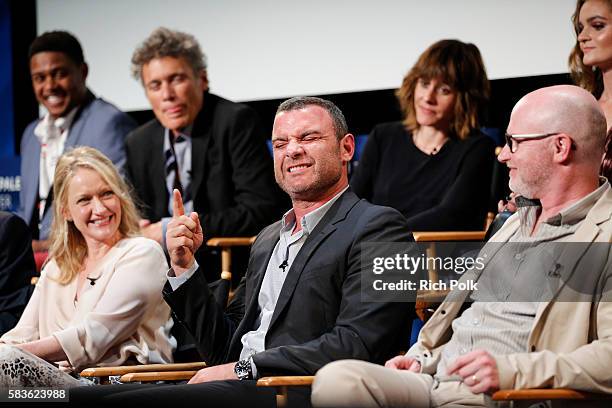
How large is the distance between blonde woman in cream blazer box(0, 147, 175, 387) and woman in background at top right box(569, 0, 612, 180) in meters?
1.71

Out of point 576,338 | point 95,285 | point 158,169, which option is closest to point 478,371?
point 576,338

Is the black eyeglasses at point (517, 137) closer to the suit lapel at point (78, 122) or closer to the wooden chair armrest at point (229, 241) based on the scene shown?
the wooden chair armrest at point (229, 241)

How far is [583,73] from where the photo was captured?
3715 mm

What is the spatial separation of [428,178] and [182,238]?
5.18 ft

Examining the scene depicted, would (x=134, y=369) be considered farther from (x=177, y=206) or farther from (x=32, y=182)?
(x=32, y=182)

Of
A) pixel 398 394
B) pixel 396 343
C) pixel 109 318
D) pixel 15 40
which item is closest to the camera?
pixel 398 394

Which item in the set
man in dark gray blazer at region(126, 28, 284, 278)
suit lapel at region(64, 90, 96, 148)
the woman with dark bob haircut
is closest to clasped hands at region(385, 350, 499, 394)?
the woman with dark bob haircut

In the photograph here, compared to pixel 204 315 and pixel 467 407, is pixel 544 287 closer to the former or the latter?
pixel 467 407

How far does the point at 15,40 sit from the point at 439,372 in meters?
4.55

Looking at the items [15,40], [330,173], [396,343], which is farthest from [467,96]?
[15,40]

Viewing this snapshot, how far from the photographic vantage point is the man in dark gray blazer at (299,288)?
9.27 feet

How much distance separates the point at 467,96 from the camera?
14.3ft

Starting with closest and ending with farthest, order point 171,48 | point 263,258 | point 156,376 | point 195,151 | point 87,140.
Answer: point 156,376, point 263,258, point 195,151, point 171,48, point 87,140

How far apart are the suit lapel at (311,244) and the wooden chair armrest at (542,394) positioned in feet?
2.81
